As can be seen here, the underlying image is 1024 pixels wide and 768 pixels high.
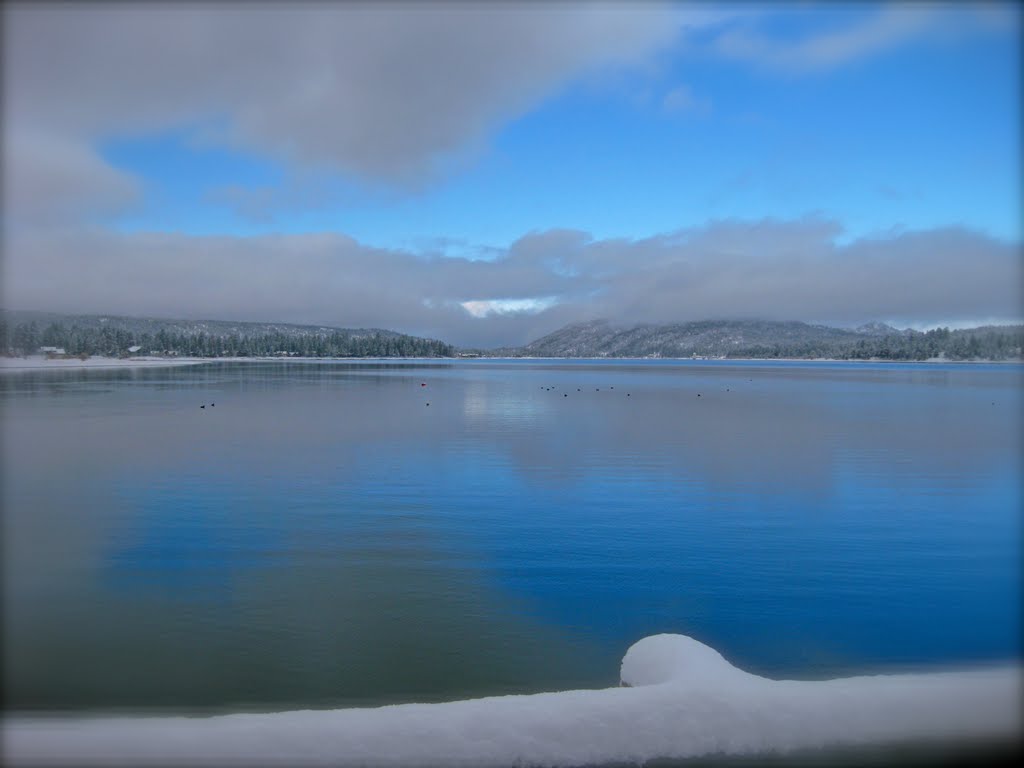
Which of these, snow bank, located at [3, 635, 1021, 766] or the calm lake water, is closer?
snow bank, located at [3, 635, 1021, 766]

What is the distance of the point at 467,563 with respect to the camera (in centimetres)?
1135


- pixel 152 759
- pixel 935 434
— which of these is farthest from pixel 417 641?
pixel 935 434

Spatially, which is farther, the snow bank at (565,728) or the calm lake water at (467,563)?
the calm lake water at (467,563)

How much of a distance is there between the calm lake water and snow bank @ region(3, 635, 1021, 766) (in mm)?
1642

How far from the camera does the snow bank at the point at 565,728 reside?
495cm

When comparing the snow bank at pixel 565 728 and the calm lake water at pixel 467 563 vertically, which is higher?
the snow bank at pixel 565 728

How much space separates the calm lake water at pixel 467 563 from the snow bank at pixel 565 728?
1.64 metres

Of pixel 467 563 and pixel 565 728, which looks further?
pixel 467 563

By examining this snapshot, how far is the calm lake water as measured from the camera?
7.78 metres

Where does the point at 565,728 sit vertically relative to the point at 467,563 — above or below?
above

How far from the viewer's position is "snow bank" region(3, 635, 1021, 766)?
495cm

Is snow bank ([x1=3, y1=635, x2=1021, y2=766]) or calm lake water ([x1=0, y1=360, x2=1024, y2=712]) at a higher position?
snow bank ([x1=3, y1=635, x2=1021, y2=766])

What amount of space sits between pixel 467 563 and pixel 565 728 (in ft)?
20.1

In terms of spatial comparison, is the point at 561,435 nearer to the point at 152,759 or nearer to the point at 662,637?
the point at 662,637
